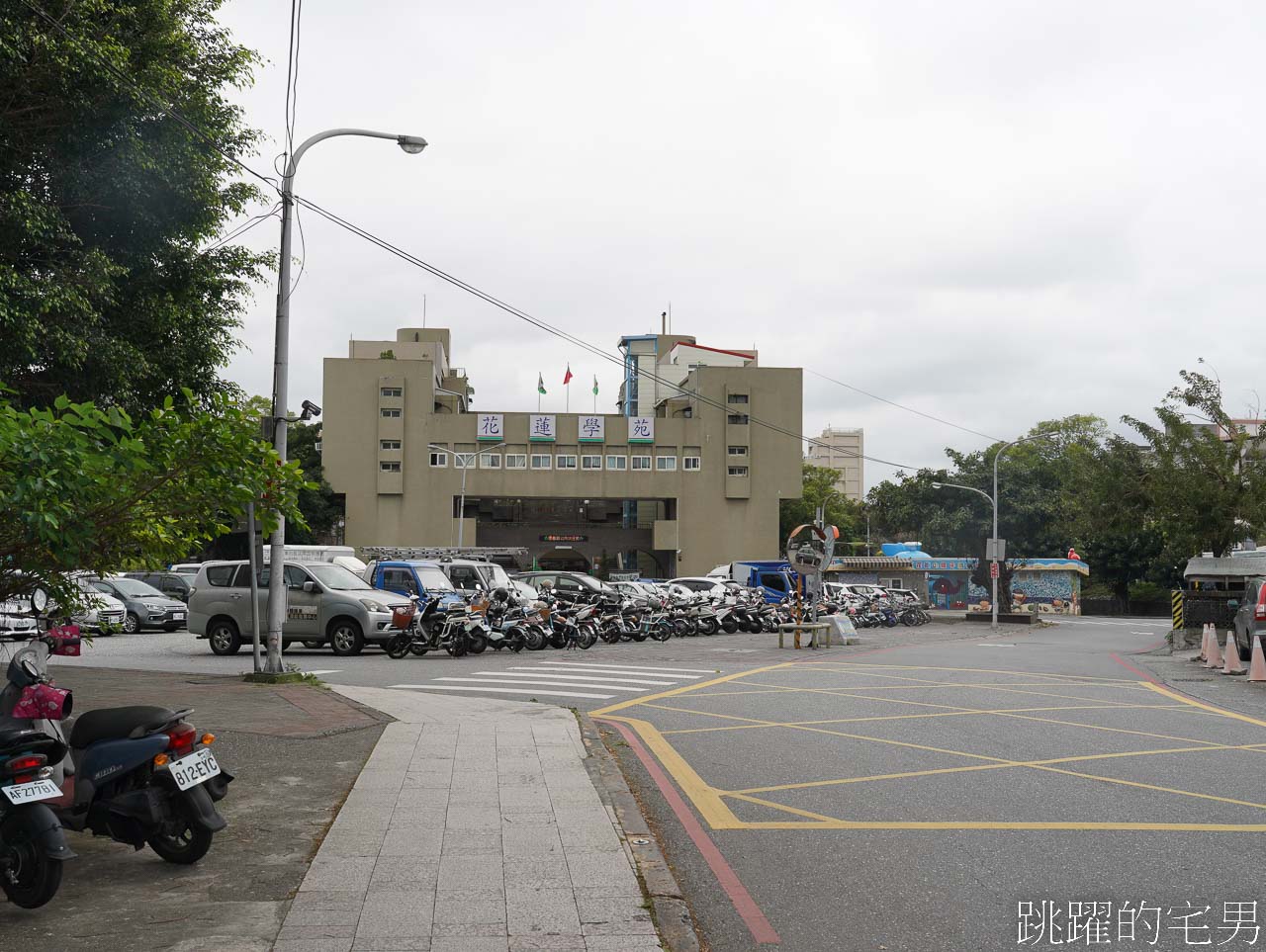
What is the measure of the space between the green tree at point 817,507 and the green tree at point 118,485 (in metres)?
91.6

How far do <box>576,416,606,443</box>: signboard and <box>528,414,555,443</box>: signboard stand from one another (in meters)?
1.87

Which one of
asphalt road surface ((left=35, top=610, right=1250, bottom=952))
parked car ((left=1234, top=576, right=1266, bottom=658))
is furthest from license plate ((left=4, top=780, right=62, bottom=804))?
parked car ((left=1234, top=576, right=1266, bottom=658))

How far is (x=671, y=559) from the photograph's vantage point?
81.6 metres

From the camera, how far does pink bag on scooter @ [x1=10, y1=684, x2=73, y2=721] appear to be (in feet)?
20.2

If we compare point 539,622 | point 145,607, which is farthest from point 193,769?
point 145,607

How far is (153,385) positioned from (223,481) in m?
8.80

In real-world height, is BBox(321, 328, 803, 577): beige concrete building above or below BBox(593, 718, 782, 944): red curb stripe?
above

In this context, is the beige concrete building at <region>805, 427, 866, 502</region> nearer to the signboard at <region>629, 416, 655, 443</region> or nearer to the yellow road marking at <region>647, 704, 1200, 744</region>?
the signboard at <region>629, 416, 655, 443</region>

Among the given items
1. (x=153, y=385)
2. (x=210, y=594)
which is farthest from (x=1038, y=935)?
(x=210, y=594)

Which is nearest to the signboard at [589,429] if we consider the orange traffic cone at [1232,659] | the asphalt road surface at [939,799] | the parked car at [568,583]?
the parked car at [568,583]

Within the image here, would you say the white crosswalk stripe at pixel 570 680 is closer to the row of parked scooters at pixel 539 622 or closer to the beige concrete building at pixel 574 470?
the row of parked scooters at pixel 539 622

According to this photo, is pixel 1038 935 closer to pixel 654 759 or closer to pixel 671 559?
pixel 654 759

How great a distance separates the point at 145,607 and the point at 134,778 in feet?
93.0

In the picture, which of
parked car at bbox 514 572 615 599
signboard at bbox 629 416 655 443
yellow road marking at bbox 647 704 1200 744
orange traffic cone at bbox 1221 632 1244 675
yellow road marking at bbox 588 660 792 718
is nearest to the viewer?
yellow road marking at bbox 647 704 1200 744
